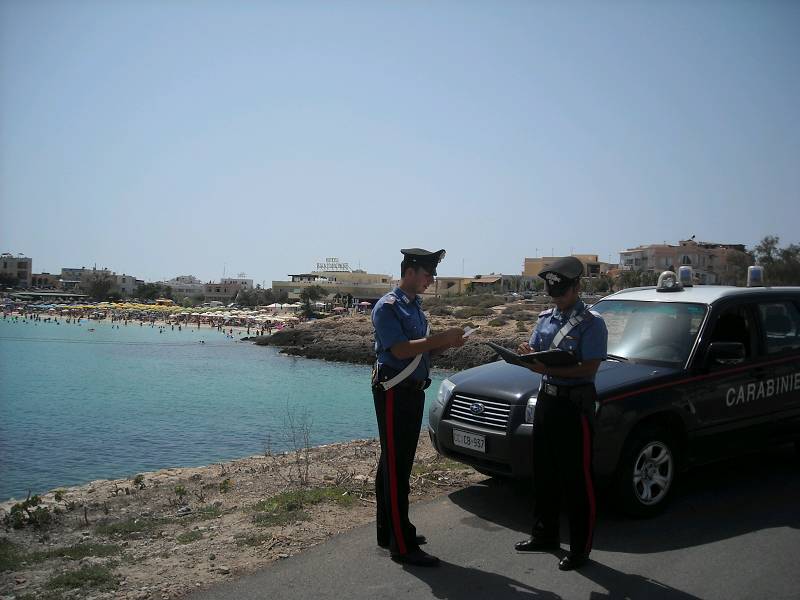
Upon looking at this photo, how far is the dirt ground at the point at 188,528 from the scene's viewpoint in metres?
4.36

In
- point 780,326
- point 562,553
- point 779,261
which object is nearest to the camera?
point 562,553

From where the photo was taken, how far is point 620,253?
430 feet

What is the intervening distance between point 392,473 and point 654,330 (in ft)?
10.1

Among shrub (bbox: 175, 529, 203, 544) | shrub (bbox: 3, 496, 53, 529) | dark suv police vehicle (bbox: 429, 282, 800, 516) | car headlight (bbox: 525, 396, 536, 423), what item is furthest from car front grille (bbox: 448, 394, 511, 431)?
shrub (bbox: 3, 496, 53, 529)

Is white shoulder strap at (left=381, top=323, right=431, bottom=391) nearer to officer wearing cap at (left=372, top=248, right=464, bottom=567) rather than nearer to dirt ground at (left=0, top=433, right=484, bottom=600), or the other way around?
officer wearing cap at (left=372, top=248, right=464, bottom=567)

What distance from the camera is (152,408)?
27.5 m

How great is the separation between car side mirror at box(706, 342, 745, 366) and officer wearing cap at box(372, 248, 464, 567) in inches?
103

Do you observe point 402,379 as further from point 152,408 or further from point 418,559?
point 152,408

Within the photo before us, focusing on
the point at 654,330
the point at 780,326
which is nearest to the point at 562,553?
Result: the point at 654,330

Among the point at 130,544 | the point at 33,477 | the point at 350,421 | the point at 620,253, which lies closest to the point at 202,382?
the point at 350,421

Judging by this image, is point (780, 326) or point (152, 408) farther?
point (152, 408)

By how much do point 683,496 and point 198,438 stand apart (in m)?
16.2

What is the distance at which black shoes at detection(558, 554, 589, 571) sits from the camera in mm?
4465

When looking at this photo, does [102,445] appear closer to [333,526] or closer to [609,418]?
[333,526]
